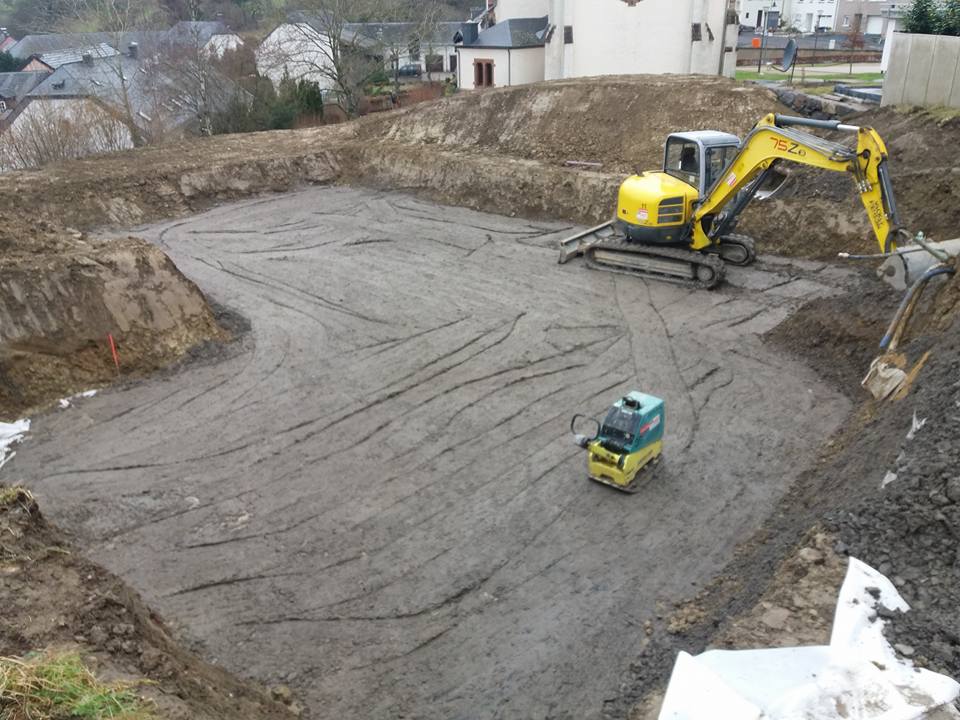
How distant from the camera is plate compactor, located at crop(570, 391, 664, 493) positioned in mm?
7613

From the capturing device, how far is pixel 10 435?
944cm

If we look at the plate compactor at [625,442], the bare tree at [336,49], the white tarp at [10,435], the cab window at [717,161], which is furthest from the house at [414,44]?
the plate compactor at [625,442]

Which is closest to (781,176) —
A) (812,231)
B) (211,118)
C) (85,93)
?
(812,231)

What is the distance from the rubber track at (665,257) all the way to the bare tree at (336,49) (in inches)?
920

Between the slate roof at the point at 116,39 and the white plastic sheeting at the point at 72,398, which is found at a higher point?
the slate roof at the point at 116,39

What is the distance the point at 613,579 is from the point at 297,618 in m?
2.89

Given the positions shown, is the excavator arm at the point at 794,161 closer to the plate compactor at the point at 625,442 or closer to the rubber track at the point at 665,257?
the rubber track at the point at 665,257

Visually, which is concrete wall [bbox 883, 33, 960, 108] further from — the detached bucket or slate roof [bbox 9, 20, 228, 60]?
slate roof [bbox 9, 20, 228, 60]

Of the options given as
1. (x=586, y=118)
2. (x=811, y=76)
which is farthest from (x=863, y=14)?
(x=586, y=118)

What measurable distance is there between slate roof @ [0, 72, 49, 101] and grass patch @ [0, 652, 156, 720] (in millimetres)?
50824

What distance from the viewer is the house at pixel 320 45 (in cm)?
3456

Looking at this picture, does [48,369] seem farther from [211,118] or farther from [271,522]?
[211,118]

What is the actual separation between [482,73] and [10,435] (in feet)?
84.8

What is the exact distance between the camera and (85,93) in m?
31.9
